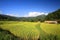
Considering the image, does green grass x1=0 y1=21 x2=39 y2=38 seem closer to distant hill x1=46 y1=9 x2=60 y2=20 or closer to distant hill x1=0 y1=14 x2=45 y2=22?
distant hill x1=0 y1=14 x2=45 y2=22

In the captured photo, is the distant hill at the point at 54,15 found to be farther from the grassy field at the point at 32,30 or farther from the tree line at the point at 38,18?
the grassy field at the point at 32,30

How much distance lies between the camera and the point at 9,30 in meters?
1.75

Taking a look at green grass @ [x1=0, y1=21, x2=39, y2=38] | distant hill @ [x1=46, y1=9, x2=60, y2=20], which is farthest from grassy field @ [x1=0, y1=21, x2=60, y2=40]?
distant hill @ [x1=46, y1=9, x2=60, y2=20]

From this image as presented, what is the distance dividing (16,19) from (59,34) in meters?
0.78

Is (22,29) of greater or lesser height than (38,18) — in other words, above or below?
below

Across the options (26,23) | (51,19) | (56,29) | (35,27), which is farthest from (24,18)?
(56,29)

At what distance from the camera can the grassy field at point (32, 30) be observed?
173 cm

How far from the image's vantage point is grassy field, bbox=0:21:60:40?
1730 millimetres

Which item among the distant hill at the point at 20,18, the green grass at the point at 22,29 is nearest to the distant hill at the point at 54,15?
the distant hill at the point at 20,18

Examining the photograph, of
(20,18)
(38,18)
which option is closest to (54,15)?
(38,18)

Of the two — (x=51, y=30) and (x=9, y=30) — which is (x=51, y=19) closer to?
(x=51, y=30)

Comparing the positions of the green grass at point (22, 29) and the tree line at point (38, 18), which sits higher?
the tree line at point (38, 18)

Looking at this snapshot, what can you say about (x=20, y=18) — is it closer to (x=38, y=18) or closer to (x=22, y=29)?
(x=22, y=29)

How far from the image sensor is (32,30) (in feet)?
5.74
